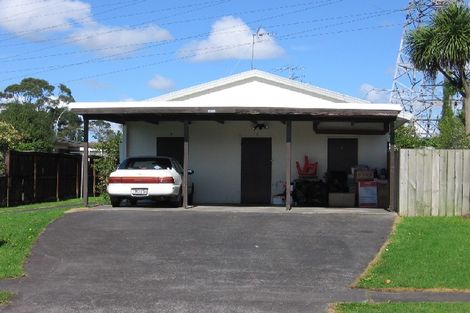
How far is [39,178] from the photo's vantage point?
2322 centimetres

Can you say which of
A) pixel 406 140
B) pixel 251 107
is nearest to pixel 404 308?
pixel 251 107

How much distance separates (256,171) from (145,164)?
4.42m

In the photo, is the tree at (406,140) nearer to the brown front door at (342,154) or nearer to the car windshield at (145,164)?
the brown front door at (342,154)

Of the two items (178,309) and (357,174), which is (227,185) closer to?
(357,174)

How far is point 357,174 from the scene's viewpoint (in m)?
18.1

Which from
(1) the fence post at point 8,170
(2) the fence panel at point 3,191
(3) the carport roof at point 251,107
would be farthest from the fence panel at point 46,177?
(3) the carport roof at point 251,107

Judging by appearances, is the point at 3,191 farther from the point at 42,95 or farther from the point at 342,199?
the point at 42,95

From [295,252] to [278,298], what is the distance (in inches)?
114

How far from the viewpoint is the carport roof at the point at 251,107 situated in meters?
15.8

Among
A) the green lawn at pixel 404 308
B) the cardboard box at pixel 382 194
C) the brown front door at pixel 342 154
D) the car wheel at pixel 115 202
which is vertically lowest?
the green lawn at pixel 404 308

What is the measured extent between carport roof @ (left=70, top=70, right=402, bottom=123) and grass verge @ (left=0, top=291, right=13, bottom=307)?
8.52 m

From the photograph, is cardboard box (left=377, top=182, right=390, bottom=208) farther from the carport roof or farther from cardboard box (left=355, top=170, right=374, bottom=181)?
the carport roof

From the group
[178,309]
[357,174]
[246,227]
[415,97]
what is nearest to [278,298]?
[178,309]

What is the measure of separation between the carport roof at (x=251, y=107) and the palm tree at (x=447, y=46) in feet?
10.1
